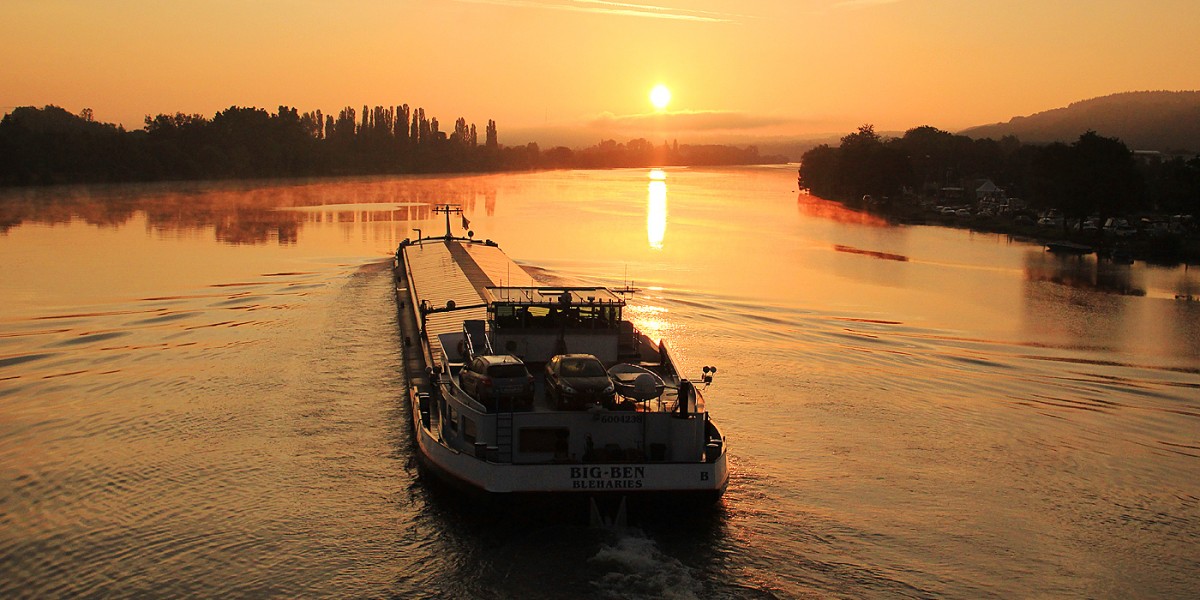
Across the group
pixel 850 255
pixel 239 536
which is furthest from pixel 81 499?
pixel 850 255

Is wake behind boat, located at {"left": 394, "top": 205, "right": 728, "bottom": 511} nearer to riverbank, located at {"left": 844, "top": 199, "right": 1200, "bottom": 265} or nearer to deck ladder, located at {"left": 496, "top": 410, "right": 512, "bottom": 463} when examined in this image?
deck ladder, located at {"left": 496, "top": 410, "right": 512, "bottom": 463}

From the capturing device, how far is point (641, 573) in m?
17.3

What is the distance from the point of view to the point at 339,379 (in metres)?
30.6

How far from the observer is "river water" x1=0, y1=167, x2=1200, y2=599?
57.5ft

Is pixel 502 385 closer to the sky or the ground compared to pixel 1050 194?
closer to the ground

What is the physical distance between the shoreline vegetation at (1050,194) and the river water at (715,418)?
32109 millimetres

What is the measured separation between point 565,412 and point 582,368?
3.63 ft

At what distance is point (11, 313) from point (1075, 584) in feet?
133

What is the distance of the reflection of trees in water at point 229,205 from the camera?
85062 mm

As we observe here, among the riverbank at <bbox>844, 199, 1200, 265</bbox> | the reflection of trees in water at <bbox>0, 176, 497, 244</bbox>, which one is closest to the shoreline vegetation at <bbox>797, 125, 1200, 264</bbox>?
the riverbank at <bbox>844, 199, 1200, 265</bbox>

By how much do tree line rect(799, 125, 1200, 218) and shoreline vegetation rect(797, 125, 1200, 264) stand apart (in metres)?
0.12

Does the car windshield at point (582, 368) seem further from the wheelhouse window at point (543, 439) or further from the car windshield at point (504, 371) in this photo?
the wheelhouse window at point (543, 439)

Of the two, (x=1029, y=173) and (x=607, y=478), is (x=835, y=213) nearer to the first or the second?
(x=1029, y=173)

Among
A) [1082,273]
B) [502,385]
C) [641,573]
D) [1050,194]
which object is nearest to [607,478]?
[641,573]
